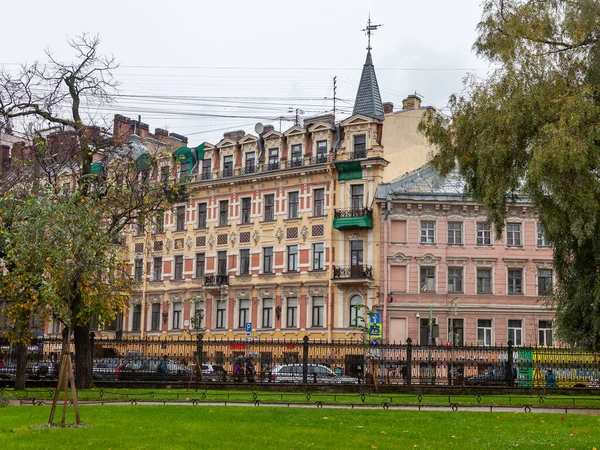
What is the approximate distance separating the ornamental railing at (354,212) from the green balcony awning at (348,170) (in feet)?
6.74

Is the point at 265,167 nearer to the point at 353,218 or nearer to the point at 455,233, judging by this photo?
the point at 353,218

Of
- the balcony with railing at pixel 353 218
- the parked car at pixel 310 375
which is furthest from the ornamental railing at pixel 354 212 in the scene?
the parked car at pixel 310 375

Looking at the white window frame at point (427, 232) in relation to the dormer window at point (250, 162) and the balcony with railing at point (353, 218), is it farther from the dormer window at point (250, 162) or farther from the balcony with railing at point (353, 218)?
the dormer window at point (250, 162)

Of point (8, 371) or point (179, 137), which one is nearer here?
point (8, 371)

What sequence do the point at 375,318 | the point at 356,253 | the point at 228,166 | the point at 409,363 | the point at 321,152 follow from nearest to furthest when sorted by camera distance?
the point at 409,363 < the point at 375,318 < the point at 356,253 < the point at 321,152 < the point at 228,166

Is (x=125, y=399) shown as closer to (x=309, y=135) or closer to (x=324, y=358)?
(x=324, y=358)

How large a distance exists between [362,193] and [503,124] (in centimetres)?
2984

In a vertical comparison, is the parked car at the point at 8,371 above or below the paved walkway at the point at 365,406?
above

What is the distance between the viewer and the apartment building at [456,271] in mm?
50969

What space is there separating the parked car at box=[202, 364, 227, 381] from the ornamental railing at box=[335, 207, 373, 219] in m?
18.7

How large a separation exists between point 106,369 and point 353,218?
21035 millimetres

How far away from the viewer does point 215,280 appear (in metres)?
57.0

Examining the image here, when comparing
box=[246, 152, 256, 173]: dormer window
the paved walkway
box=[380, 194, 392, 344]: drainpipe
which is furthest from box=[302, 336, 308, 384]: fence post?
box=[246, 152, 256, 173]: dormer window

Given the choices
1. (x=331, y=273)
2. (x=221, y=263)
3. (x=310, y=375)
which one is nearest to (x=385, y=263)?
(x=331, y=273)
